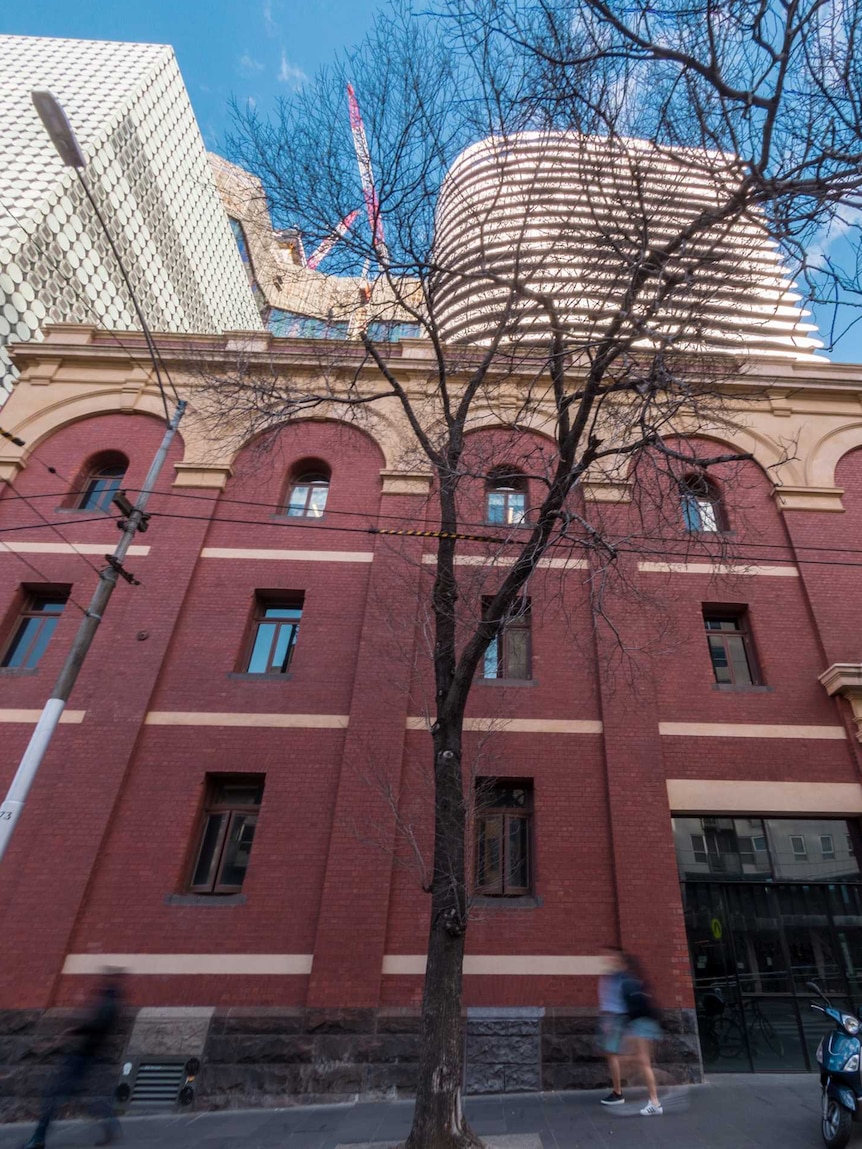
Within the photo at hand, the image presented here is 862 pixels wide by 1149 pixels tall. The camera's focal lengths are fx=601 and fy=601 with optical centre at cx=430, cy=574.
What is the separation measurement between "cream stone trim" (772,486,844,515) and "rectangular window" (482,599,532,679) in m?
5.89

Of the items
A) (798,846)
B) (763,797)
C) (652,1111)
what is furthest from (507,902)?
(798,846)

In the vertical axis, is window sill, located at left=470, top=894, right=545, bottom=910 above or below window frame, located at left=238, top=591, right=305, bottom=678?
below

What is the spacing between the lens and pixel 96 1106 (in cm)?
637

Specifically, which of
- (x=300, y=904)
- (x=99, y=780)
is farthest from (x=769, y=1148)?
(x=99, y=780)

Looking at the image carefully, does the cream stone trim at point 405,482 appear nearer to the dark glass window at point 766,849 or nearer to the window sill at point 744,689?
the window sill at point 744,689

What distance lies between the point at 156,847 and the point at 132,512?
16.3 ft

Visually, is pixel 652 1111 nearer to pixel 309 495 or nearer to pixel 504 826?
pixel 504 826

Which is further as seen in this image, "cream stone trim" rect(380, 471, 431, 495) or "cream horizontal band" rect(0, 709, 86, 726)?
"cream stone trim" rect(380, 471, 431, 495)

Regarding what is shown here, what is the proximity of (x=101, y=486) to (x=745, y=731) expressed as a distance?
44.4 ft

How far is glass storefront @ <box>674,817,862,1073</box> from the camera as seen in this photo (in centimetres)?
825

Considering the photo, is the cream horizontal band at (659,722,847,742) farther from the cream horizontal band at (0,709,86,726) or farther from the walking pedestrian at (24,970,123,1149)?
the cream horizontal band at (0,709,86,726)

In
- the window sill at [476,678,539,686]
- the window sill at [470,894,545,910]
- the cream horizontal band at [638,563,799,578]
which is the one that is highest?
the cream horizontal band at [638,563,799,578]

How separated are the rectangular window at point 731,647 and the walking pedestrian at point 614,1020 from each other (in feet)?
17.4

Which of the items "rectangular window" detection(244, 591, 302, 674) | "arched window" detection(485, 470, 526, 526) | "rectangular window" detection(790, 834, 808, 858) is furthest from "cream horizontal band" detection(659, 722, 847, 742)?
"rectangular window" detection(244, 591, 302, 674)
